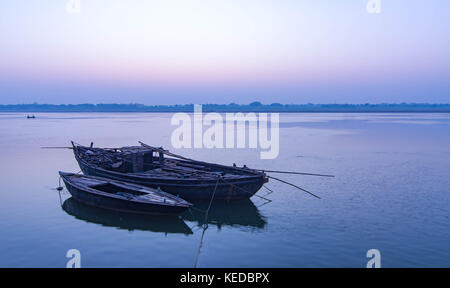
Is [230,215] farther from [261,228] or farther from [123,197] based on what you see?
[123,197]

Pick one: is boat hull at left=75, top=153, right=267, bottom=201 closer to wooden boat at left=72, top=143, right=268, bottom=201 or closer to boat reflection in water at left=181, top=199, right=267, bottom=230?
wooden boat at left=72, top=143, right=268, bottom=201

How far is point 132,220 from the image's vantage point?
16.1 metres

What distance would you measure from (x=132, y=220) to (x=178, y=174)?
495cm

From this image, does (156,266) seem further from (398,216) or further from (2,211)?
(398,216)

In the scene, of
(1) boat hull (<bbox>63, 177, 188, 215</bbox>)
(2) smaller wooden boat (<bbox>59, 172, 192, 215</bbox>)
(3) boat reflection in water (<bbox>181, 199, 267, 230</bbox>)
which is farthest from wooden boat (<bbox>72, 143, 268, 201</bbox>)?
(1) boat hull (<bbox>63, 177, 188, 215</bbox>)

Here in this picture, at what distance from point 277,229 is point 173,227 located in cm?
466

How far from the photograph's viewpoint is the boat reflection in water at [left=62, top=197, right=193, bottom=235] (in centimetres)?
1533

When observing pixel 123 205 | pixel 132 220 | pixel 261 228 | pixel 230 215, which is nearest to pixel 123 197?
pixel 123 205

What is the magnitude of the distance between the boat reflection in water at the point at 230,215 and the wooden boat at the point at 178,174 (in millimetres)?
488

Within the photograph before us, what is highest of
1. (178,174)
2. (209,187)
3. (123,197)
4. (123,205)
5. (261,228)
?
(178,174)

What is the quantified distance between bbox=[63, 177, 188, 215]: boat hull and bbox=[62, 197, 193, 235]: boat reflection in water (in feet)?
0.86

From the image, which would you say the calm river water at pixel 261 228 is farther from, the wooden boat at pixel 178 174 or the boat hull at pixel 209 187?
the wooden boat at pixel 178 174
